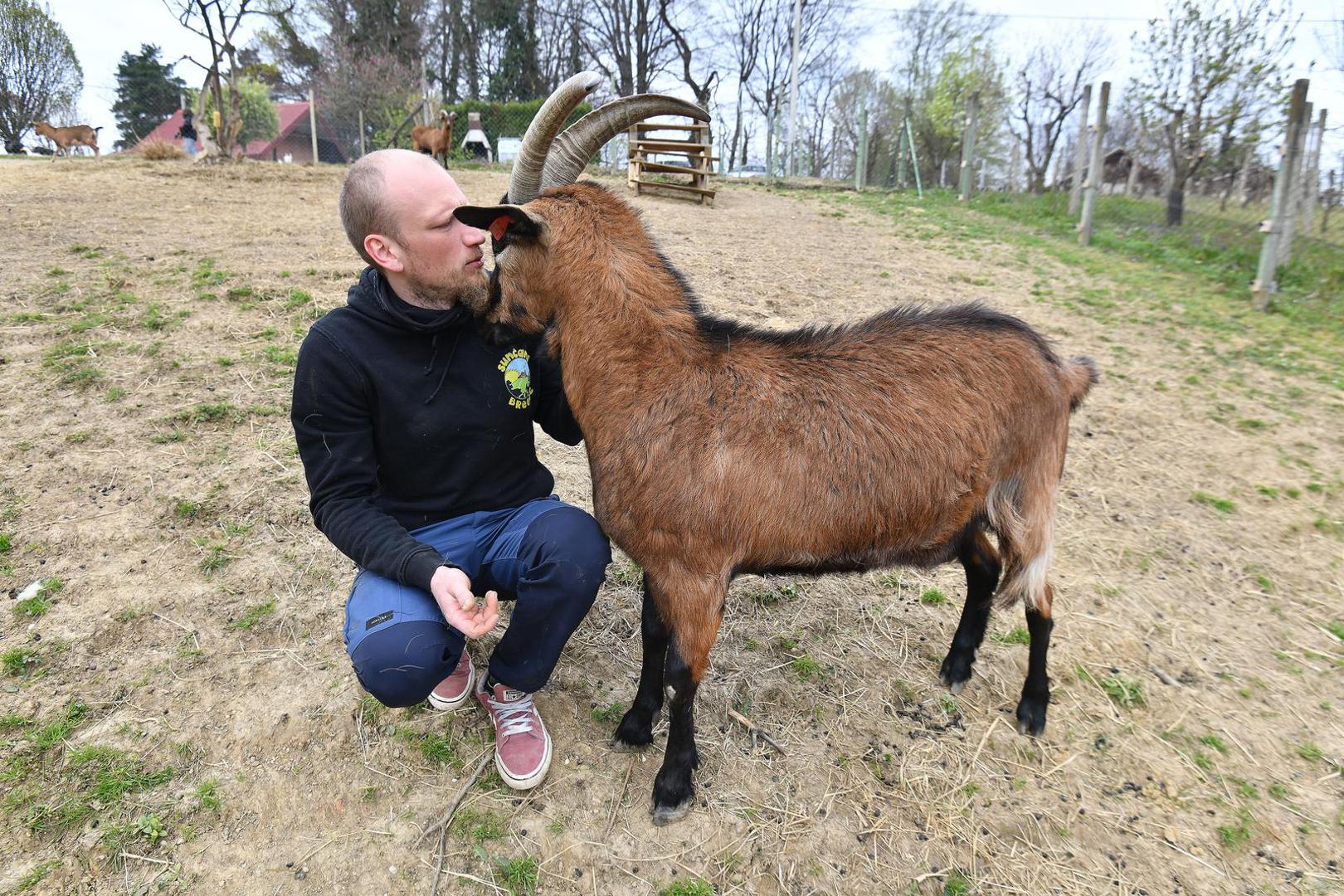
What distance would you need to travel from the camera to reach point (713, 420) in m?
2.35

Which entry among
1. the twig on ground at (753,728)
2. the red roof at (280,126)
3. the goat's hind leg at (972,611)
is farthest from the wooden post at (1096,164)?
the red roof at (280,126)

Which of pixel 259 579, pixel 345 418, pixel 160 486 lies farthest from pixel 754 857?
pixel 160 486

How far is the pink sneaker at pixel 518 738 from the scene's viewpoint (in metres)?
2.49

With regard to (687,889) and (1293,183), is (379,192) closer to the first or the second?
(687,889)

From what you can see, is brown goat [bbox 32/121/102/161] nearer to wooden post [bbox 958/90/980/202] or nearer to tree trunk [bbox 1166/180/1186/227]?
wooden post [bbox 958/90/980/202]

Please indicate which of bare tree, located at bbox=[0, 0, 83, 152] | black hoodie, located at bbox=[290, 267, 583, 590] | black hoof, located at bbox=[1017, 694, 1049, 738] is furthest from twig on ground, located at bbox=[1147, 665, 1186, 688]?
bare tree, located at bbox=[0, 0, 83, 152]

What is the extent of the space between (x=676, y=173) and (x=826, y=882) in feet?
46.0

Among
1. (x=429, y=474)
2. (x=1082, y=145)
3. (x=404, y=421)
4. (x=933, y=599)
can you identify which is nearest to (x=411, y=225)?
(x=404, y=421)

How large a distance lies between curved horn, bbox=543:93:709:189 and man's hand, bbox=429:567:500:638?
1469mm

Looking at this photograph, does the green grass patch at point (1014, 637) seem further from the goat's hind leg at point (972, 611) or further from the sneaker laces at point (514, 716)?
the sneaker laces at point (514, 716)

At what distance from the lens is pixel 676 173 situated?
14.5 m

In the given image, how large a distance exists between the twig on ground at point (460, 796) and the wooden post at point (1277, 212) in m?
10.1

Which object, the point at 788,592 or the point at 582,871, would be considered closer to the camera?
the point at 582,871

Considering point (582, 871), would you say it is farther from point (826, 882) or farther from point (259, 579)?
point (259, 579)
